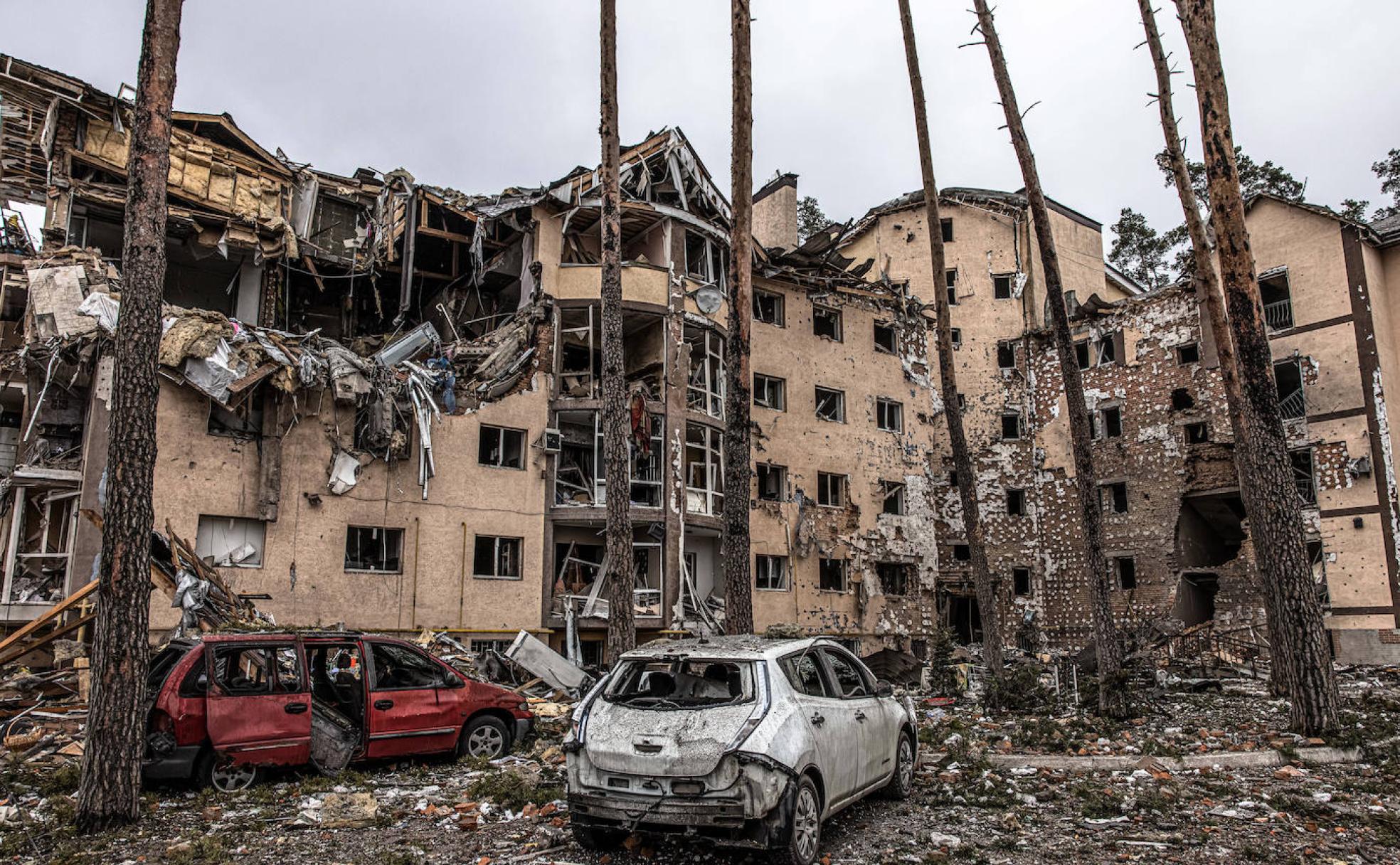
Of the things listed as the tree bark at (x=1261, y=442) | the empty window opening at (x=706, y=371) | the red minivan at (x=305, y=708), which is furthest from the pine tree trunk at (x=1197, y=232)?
the empty window opening at (x=706, y=371)

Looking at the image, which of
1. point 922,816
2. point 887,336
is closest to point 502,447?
point 887,336

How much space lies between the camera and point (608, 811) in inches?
258

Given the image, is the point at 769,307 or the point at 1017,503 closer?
the point at 769,307

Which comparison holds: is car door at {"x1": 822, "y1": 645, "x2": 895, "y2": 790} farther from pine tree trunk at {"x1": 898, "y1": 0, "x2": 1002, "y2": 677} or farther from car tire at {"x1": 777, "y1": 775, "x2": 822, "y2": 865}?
pine tree trunk at {"x1": 898, "y1": 0, "x2": 1002, "y2": 677}

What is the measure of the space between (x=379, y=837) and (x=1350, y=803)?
8.56 m

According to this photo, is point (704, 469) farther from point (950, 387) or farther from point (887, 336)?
point (887, 336)

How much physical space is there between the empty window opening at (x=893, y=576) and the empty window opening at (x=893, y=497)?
5.36ft

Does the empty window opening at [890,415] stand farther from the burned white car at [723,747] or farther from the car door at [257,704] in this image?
the car door at [257,704]

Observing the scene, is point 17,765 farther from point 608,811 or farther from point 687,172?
point 687,172

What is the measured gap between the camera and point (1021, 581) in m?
32.7

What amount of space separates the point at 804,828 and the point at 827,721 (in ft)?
3.16

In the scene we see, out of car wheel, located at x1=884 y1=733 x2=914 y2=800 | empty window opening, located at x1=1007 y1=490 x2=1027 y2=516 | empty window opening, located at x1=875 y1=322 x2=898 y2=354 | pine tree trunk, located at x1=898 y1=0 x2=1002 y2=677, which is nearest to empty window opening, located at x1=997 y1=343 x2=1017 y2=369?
empty window opening, located at x1=1007 y1=490 x2=1027 y2=516

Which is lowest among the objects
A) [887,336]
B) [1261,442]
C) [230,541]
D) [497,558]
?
[497,558]

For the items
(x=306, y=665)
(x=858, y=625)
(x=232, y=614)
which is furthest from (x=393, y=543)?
(x=858, y=625)
